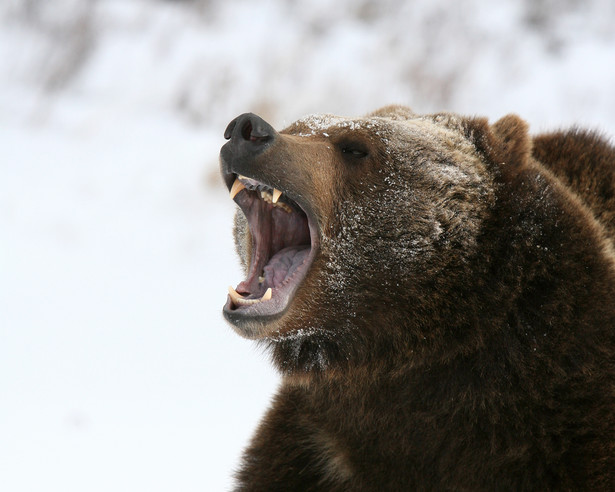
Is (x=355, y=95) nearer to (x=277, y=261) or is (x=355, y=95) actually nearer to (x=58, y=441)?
(x=58, y=441)

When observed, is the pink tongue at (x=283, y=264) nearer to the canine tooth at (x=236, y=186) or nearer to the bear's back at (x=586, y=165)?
the canine tooth at (x=236, y=186)

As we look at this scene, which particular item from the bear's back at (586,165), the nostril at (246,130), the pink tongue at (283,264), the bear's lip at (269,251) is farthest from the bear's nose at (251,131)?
the bear's back at (586,165)

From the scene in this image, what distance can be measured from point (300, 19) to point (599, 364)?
7577 millimetres

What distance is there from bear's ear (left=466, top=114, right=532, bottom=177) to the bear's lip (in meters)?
0.76

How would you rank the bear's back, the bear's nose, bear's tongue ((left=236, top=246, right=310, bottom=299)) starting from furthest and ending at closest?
the bear's back < bear's tongue ((left=236, top=246, right=310, bottom=299)) < the bear's nose

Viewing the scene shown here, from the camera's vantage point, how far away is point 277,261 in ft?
10.4

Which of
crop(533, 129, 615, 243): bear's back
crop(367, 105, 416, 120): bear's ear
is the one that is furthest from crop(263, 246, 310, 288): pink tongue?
crop(533, 129, 615, 243): bear's back

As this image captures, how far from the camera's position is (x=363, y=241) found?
2.97m

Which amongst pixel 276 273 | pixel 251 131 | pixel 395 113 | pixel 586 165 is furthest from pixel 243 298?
pixel 586 165

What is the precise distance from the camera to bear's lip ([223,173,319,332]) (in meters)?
2.93

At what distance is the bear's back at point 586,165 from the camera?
141 inches

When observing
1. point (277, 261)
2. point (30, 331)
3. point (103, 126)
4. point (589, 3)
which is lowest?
point (277, 261)

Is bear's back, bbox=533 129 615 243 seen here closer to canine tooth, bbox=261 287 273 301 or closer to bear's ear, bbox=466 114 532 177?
bear's ear, bbox=466 114 532 177

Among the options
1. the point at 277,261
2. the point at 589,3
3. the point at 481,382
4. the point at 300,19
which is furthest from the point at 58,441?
the point at 589,3
